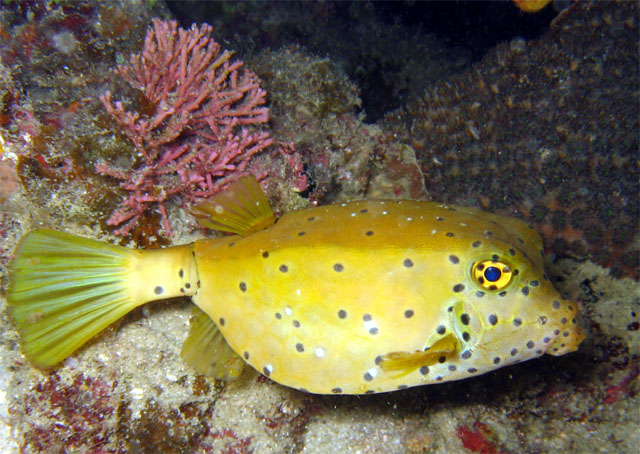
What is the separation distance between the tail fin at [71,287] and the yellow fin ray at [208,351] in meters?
0.30

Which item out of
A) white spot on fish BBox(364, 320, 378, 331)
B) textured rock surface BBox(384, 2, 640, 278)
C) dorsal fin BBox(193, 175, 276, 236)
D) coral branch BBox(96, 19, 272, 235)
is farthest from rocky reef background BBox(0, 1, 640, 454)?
white spot on fish BBox(364, 320, 378, 331)

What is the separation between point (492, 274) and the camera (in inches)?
80.0

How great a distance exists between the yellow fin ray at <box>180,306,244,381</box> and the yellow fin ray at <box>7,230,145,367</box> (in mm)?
437

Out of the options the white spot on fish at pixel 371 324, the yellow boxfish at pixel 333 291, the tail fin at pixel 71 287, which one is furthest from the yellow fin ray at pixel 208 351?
the white spot on fish at pixel 371 324

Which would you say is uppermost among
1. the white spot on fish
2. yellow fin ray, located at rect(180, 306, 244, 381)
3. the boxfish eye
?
the boxfish eye

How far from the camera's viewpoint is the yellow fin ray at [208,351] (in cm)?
258

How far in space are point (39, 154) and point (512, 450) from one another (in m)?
4.35

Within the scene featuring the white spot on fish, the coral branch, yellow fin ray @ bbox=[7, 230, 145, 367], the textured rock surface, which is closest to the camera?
the white spot on fish

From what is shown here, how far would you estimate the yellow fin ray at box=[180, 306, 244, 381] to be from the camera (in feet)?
8.47

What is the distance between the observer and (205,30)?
343cm

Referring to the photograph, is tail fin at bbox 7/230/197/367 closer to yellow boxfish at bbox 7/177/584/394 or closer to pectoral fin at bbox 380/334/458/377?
yellow boxfish at bbox 7/177/584/394

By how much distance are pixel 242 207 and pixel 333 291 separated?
84 centimetres

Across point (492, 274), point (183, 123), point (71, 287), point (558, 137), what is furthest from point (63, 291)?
point (558, 137)

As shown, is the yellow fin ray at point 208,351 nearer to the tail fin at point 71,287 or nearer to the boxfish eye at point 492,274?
the tail fin at point 71,287
